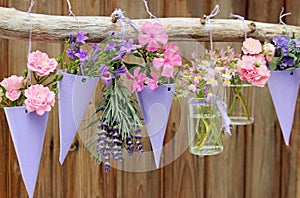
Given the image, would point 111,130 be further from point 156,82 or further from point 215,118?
point 215,118

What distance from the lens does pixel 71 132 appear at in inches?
55.5

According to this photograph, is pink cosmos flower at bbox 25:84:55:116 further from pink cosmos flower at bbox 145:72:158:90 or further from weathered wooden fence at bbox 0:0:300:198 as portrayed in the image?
weathered wooden fence at bbox 0:0:300:198

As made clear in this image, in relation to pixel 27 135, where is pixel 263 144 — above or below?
below

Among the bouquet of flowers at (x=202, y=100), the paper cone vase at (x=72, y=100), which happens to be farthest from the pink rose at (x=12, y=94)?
the bouquet of flowers at (x=202, y=100)

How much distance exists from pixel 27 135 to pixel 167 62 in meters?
0.40

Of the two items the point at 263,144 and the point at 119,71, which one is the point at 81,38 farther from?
the point at 263,144

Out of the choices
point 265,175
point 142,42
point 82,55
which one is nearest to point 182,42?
point 142,42

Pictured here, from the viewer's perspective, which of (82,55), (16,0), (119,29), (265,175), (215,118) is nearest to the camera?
(82,55)

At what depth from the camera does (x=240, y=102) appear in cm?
180

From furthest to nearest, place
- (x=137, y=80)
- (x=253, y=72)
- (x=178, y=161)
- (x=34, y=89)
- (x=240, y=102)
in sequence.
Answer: (x=178, y=161) < (x=240, y=102) < (x=253, y=72) < (x=137, y=80) < (x=34, y=89)

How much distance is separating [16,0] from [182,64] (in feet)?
2.77

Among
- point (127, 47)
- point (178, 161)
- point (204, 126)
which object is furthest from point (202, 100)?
point (178, 161)

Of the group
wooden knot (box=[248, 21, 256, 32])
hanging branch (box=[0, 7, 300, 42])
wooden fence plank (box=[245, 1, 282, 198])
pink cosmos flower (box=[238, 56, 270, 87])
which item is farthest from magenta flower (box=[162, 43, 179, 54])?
wooden fence plank (box=[245, 1, 282, 198])

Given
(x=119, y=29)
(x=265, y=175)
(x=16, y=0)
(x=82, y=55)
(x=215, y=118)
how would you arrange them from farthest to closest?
(x=265, y=175) → (x=16, y=0) → (x=215, y=118) → (x=119, y=29) → (x=82, y=55)
